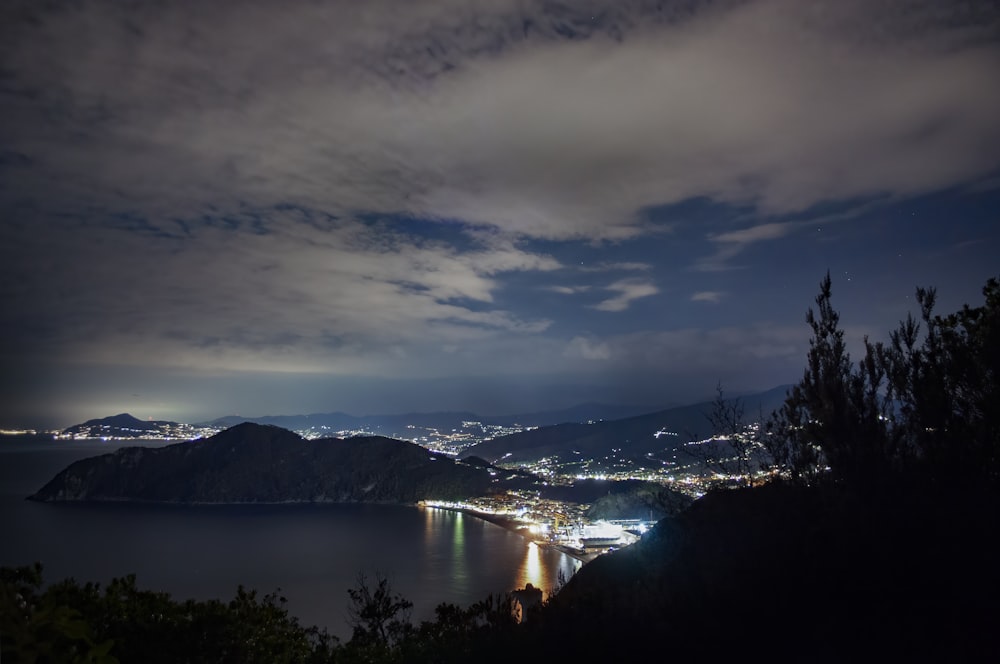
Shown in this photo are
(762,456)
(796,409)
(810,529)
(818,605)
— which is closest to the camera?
(818,605)

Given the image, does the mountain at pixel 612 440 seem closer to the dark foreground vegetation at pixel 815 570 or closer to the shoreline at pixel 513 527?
the shoreline at pixel 513 527

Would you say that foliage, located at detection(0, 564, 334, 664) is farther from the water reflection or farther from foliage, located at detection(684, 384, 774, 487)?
the water reflection

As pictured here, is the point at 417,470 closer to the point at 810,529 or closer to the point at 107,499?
the point at 107,499

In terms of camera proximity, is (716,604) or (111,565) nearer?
(716,604)

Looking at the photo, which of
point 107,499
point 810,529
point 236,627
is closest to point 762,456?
point 810,529

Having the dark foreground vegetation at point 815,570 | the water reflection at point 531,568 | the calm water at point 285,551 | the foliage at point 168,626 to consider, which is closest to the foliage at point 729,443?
the dark foreground vegetation at point 815,570

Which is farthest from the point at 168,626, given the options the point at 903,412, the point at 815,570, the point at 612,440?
the point at 612,440
